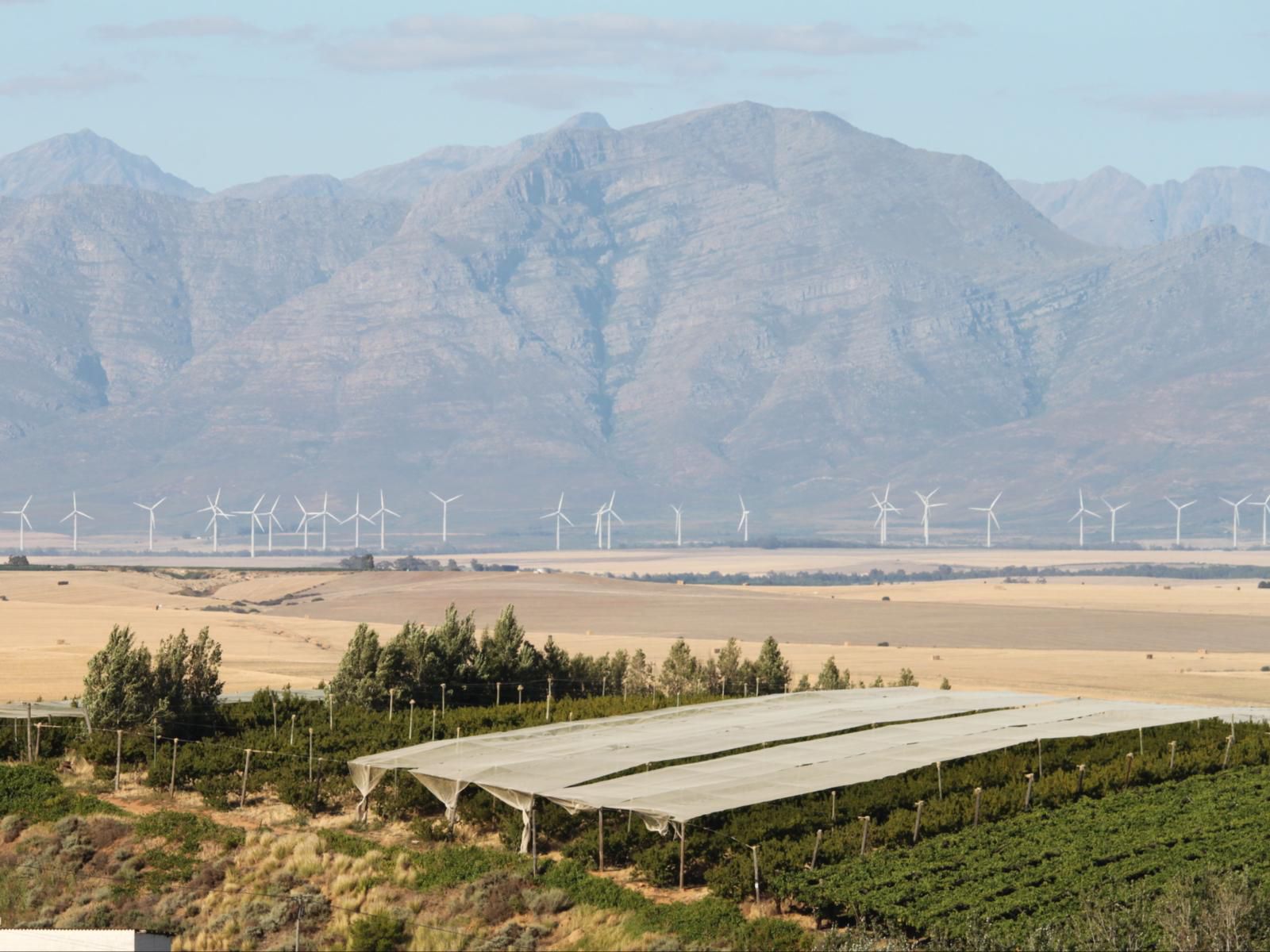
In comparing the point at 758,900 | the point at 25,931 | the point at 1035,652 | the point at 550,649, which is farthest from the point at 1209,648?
the point at 25,931

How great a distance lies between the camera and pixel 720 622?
430ft

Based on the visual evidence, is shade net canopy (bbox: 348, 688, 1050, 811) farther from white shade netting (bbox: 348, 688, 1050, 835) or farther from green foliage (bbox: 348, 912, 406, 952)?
green foliage (bbox: 348, 912, 406, 952)

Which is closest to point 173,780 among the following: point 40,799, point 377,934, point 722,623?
point 40,799

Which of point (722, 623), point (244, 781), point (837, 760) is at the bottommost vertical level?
point (722, 623)

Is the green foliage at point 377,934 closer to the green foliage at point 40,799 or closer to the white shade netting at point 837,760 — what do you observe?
the white shade netting at point 837,760

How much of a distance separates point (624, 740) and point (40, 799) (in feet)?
44.9

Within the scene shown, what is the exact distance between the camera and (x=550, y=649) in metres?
66.1

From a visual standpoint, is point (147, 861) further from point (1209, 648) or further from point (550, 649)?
point (1209, 648)

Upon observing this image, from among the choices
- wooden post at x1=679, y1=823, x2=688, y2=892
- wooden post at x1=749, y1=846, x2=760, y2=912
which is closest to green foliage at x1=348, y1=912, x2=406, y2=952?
wooden post at x1=679, y1=823, x2=688, y2=892

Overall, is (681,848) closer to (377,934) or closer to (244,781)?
(377,934)

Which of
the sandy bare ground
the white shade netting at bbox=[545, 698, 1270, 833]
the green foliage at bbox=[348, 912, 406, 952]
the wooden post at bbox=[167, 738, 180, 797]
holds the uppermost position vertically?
the white shade netting at bbox=[545, 698, 1270, 833]

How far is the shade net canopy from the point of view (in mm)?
40625

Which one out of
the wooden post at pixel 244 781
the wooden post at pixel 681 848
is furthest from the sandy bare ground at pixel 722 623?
the wooden post at pixel 681 848

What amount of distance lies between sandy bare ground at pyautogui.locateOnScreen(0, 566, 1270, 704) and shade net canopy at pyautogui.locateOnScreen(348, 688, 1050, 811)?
25806mm
